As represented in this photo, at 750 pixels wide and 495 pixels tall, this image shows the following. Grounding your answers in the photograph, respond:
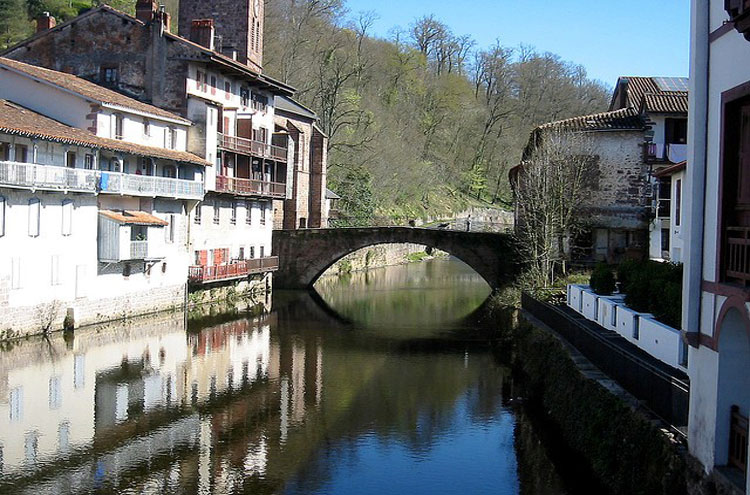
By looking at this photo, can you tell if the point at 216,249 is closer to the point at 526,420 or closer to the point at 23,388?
the point at 23,388

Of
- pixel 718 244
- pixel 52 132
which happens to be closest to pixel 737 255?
pixel 718 244

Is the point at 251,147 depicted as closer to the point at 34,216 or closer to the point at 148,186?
the point at 148,186

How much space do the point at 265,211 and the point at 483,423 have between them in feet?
97.1

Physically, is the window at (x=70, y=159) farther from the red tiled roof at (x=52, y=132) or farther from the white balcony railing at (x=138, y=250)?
the white balcony railing at (x=138, y=250)

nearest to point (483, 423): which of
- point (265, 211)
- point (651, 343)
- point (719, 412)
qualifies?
point (651, 343)

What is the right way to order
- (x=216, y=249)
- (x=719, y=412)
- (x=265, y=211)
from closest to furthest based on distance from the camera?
(x=719, y=412)
(x=216, y=249)
(x=265, y=211)

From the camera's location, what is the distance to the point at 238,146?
44.3 metres

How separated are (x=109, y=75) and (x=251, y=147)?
795cm

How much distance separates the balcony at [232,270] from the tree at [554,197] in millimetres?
13894

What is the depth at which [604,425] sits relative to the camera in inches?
651

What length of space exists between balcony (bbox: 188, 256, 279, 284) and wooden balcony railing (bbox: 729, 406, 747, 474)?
30.7m

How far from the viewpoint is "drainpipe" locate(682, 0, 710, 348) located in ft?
43.2

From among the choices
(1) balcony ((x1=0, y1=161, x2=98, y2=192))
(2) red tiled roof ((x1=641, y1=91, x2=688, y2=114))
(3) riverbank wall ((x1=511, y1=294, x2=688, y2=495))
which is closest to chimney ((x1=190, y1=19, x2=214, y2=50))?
(1) balcony ((x1=0, y1=161, x2=98, y2=192))

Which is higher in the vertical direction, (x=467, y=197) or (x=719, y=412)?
(x=467, y=197)
